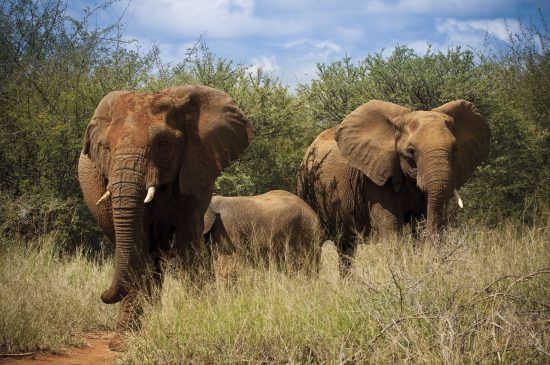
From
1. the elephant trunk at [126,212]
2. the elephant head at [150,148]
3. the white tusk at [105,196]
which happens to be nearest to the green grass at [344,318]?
the elephant trunk at [126,212]

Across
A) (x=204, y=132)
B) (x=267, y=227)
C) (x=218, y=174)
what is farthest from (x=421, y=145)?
(x=204, y=132)

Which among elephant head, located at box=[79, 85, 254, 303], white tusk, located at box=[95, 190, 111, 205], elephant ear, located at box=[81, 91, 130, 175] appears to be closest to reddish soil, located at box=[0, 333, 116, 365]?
elephant head, located at box=[79, 85, 254, 303]

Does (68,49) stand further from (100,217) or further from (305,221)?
(100,217)

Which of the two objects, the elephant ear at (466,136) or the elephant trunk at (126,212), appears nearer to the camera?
the elephant trunk at (126,212)

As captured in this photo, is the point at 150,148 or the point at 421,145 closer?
the point at 150,148

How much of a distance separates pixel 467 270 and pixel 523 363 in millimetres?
2116

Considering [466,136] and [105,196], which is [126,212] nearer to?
[105,196]

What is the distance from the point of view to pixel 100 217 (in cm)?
705

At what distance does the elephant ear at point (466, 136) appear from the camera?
1023cm

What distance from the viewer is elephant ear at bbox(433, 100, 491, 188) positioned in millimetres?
10227

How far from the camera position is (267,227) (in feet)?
32.9

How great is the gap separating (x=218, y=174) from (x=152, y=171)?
3.32 feet


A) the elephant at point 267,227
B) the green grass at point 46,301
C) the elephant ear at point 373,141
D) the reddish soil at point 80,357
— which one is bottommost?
the reddish soil at point 80,357

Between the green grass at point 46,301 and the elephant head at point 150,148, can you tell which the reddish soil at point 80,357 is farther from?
the elephant head at point 150,148
